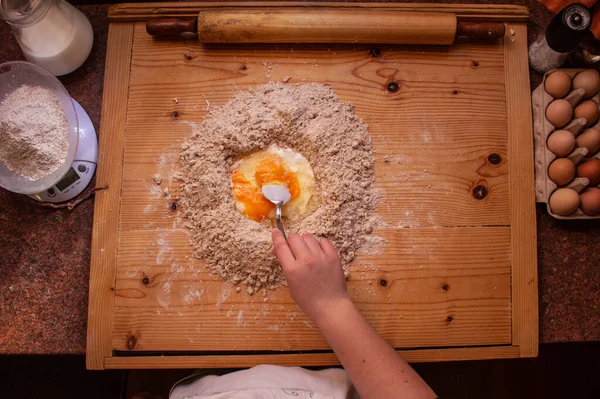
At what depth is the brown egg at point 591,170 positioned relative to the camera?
993 millimetres

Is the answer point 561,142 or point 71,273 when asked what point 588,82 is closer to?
point 561,142

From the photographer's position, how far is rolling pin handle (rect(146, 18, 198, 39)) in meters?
1.03

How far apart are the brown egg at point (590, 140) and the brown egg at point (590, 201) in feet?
0.31

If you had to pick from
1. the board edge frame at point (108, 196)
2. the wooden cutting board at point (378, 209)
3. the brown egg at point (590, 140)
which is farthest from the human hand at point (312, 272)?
the brown egg at point (590, 140)

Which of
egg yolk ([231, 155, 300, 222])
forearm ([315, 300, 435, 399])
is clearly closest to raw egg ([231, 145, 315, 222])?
egg yolk ([231, 155, 300, 222])

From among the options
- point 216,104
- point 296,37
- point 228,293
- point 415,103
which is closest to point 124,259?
point 228,293

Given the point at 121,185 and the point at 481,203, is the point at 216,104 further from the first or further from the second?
the point at 481,203

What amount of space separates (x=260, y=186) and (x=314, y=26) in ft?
1.33

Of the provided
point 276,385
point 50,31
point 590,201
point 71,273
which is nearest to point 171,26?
point 50,31

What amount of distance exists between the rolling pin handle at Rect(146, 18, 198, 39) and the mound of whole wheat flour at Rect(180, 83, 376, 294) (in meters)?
0.20

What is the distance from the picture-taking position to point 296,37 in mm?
1044

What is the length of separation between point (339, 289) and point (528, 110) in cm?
66

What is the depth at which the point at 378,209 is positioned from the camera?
1036mm

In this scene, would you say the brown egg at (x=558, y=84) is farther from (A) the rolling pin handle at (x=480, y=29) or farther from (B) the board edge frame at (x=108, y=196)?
(B) the board edge frame at (x=108, y=196)
